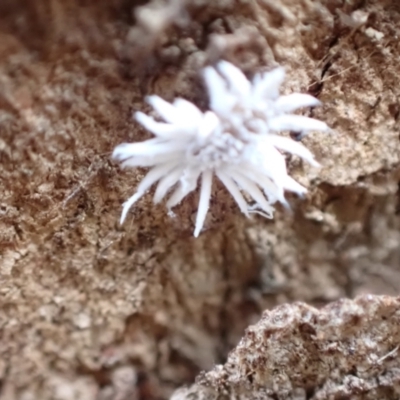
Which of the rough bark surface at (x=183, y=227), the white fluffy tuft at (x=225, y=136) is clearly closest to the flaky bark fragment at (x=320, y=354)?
the rough bark surface at (x=183, y=227)

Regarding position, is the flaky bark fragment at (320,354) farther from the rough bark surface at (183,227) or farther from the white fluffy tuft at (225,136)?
the white fluffy tuft at (225,136)

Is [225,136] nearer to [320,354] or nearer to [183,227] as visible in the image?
[183,227]

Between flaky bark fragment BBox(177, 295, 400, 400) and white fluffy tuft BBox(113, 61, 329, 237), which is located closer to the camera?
white fluffy tuft BBox(113, 61, 329, 237)

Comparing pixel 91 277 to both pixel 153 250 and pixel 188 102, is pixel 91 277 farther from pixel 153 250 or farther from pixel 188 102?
pixel 188 102

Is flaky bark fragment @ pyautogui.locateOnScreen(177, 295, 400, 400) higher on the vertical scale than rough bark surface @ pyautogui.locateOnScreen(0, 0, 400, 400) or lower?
lower

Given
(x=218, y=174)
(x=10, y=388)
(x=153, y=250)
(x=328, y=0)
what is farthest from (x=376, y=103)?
(x=10, y=388)

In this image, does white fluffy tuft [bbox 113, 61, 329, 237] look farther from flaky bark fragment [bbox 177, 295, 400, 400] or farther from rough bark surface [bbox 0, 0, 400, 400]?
flaky bark fragment [bbox 177, 295, 400, 400]

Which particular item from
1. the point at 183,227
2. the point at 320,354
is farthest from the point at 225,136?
the point at 320,354

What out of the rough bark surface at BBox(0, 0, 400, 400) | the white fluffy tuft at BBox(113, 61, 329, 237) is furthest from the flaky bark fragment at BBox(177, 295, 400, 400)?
the white fluffy tuft at BBox(113, 61, 329, 237)

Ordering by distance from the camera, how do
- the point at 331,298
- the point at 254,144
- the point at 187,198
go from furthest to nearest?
the point at 331,298
the point at 187,198
the point at 254,144
